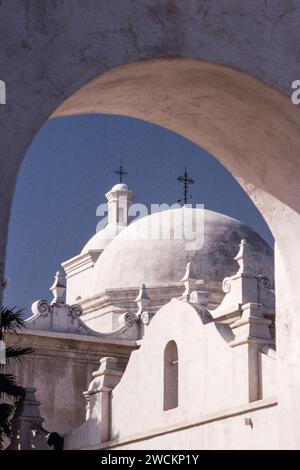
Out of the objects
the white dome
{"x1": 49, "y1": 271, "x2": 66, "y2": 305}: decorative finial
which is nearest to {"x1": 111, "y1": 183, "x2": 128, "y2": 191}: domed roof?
the white dome

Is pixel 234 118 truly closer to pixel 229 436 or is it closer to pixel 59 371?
pixel 229 436

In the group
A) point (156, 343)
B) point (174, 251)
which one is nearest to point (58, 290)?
point (174, 251)

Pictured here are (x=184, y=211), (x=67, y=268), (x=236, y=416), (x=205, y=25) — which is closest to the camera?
(x=205, y=25)

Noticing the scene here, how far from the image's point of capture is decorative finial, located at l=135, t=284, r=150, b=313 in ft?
83.6

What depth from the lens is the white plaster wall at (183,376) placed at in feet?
51.3

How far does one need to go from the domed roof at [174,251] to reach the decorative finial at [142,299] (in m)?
1.41

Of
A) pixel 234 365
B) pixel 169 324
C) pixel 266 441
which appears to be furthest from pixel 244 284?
pixel 266 441

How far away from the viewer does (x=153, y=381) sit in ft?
58.2

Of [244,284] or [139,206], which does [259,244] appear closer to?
[139,206]

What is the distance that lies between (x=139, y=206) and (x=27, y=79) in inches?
1070

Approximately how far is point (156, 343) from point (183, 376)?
1070 millimetres

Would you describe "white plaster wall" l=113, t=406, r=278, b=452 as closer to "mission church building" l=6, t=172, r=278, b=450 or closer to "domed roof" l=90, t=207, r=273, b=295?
"mission church building" l=6, t=172, r=278, b=450

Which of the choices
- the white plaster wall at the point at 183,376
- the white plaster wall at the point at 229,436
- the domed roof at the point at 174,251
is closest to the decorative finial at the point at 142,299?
the domed roof at the point at 174,251

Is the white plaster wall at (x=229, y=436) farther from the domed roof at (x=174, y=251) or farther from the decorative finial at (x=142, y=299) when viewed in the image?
the domed roof at (x=174, y=251)
